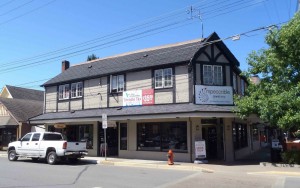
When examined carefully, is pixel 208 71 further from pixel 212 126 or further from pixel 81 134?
pixel 81 134

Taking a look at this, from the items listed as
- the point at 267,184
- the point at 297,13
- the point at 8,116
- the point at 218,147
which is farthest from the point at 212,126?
the point at 8,116

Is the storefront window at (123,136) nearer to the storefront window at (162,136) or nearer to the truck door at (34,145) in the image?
the storefront window at (162,136)

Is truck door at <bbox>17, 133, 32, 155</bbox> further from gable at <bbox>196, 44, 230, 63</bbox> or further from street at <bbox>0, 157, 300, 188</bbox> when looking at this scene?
gable at <bbox>196, 44, 230, 63</bbox>

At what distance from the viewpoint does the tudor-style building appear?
21.7 meters

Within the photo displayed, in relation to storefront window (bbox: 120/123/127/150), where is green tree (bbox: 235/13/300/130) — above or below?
above

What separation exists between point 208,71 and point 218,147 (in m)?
5.04

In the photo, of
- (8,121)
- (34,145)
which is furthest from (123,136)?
(8,121)

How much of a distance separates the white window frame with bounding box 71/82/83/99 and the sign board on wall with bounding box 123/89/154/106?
4.93 meters

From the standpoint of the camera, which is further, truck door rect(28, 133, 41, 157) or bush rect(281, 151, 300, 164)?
truck door rect(28, 133, 41, 157)

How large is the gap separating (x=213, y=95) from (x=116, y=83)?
7391 millimetres

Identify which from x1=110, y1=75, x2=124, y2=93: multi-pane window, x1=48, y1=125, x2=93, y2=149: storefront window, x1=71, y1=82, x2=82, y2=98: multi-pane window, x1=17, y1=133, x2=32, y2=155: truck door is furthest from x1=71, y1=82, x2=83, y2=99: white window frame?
x1=17, y1=133, x2=32, y2=155: truck door

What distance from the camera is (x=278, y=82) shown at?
19.4 meters

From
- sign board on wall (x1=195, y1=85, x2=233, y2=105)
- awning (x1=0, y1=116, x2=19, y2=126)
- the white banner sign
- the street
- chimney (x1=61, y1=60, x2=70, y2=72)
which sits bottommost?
the street

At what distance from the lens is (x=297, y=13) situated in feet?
Answer: 61.2
